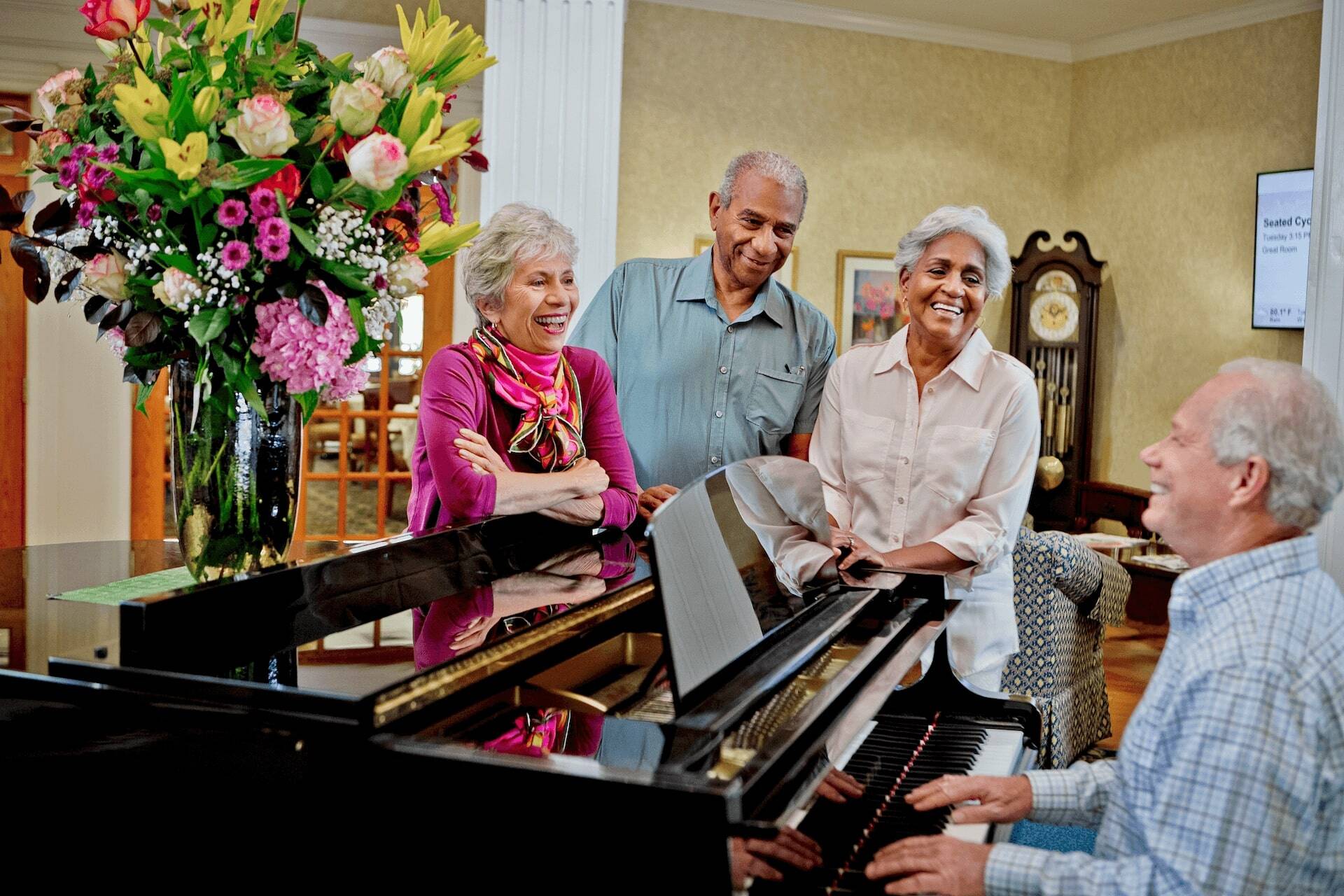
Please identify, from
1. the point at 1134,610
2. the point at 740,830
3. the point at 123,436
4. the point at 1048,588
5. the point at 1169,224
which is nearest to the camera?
the point at 740,830

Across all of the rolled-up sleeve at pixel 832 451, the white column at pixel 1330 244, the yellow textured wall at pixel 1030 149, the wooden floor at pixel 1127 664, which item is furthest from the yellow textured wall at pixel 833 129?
the rolled-up sleeve at pixel 832 451

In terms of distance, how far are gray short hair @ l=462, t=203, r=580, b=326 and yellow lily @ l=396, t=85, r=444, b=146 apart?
637 millimetres

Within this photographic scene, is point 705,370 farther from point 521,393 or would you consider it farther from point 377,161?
point 377,161

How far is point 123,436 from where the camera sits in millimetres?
5820

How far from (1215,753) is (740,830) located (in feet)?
1.60

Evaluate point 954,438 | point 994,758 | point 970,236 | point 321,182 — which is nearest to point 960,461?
point 954,438

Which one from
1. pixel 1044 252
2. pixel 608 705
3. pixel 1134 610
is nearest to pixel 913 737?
pixel 608 705

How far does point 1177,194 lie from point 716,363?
17.1ft

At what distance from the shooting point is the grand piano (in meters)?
1.12

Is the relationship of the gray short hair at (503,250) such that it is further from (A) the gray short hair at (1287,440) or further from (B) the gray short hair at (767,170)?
(A) the gray short hair at (1287,440)

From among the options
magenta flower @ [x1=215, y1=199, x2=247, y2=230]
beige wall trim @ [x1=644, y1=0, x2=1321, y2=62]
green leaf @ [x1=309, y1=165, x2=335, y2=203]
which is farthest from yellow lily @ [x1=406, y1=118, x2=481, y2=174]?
beige wall trim @ [x1=644, y1=0, x2=1321, y2=62]

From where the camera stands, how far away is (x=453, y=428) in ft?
7.18

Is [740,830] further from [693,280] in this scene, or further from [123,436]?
[123,436]

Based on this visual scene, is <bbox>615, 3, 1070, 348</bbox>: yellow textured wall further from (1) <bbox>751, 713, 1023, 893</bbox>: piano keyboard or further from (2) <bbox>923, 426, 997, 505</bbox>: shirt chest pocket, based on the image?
(1) <bbox>751, 713, 1023, 893</bbox>: piano keyboard
